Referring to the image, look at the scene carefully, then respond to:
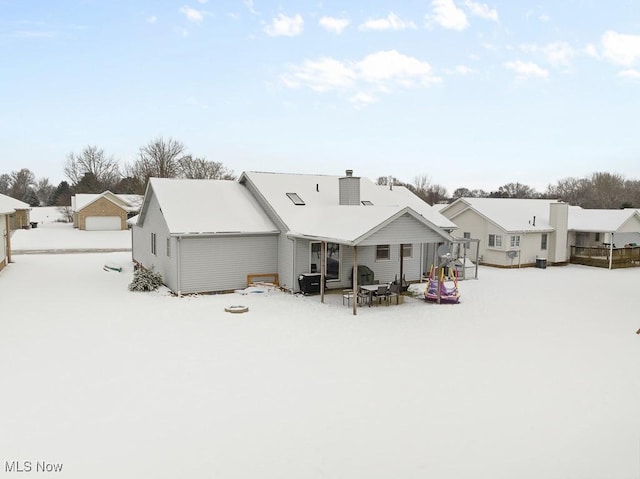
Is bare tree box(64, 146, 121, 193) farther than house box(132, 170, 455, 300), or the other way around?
bare tree box(64, 146, 121, 193)

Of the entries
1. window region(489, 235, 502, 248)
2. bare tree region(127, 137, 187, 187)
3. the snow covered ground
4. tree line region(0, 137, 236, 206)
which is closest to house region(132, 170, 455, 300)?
the snow covered ground

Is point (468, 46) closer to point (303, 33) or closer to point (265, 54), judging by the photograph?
point (303, 33)

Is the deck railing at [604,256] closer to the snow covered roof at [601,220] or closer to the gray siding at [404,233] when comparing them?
the snow covered roof at [601,220]

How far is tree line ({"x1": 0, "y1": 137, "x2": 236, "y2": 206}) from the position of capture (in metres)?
53.1

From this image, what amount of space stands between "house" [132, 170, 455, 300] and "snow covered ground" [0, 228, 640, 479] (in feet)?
7.30

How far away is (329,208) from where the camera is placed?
57.8 feet

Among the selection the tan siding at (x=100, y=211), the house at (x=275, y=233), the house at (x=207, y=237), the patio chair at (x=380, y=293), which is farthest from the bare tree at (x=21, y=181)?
the patio chair at (x=380, y=293)

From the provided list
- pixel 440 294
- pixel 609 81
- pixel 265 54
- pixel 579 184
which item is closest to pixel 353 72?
pixel 265 54

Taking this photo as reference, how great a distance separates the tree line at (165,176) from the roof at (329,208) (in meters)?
25.3

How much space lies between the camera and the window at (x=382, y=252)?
713 inches

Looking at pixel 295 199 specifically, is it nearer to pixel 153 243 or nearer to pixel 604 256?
pixel 153 243

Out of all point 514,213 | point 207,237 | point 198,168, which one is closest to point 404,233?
point 207,237

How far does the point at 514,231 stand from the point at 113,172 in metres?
65.3

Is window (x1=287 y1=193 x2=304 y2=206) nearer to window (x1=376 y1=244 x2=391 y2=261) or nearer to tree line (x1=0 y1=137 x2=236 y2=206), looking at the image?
window (x1=376 y1=244 x2=391 y2=261)
